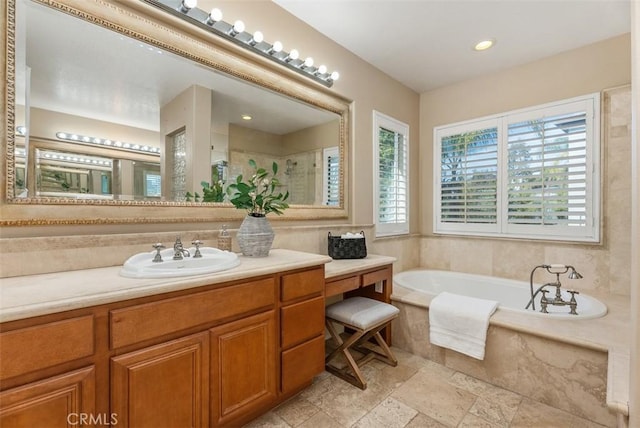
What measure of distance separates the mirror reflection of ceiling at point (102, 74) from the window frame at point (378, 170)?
1.55 m

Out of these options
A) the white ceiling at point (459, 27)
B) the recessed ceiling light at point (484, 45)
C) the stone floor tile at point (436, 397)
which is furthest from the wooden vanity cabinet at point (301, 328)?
the recessed ceiling light at point (484, 45)

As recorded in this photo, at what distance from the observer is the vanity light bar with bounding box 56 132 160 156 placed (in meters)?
1.34

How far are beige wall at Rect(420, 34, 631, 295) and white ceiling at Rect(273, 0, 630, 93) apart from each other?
165 mm

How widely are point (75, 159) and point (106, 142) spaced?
16 centimetres

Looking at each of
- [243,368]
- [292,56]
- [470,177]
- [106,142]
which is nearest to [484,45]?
[470,177]

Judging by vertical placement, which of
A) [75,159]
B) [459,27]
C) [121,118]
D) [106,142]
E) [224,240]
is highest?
[459,27]

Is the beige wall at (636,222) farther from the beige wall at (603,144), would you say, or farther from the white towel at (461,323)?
the beige wall at (603,144)

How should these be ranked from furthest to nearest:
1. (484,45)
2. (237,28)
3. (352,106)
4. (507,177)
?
(507,177), (352,106), (484,45), (237,28)

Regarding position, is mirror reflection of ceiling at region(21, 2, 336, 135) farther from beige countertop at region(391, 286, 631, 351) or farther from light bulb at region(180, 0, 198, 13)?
beige countertop at region(391, 286, 631, 351)

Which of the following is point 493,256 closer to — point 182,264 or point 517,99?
point 517,99

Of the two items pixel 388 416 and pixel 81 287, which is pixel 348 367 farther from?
pixel 81 287

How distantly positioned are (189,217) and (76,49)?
0.96 m

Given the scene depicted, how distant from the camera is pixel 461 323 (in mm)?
1964

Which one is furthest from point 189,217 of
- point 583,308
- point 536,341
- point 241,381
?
point 583,308
